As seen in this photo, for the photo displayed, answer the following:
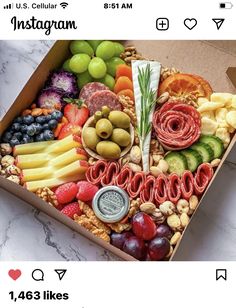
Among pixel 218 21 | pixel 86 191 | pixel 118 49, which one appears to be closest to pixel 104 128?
pixel 86 191

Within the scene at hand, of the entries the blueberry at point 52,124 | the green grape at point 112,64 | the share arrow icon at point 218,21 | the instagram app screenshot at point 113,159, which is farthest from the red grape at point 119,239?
the share arrow icon at point 218,21

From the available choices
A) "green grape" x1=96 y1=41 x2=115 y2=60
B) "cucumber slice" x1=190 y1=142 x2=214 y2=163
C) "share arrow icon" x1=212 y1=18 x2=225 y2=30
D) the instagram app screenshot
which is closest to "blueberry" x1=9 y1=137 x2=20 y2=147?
the instagram app screenshot

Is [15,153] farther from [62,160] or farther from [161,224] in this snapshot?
[161,224]

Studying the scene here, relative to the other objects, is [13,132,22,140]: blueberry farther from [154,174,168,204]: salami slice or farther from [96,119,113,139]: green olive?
[154,174,168,204]: salami slice

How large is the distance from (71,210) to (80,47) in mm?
391

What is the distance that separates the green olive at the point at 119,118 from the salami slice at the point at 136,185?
113 mm

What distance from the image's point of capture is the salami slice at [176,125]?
5.10ft

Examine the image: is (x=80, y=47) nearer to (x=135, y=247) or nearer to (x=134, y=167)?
(x=134, y=167)

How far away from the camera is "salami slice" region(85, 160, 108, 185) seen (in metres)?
1.53

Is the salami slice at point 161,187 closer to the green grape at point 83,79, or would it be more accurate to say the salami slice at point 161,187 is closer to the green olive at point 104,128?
the green olive at point 104,128

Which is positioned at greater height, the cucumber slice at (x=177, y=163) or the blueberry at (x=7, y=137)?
the blueberry at (x=7, y=137)
